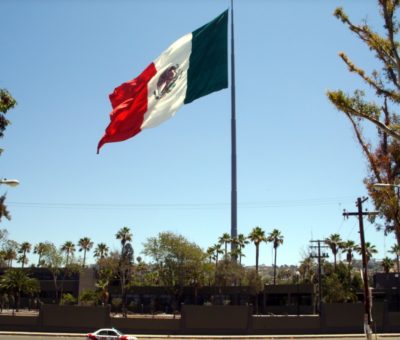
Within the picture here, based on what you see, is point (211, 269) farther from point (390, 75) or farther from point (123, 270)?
point (390, 75)

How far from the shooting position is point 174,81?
20172 millimetres

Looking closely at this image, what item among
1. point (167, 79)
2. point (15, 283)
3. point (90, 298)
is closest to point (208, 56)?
point (167, 79)

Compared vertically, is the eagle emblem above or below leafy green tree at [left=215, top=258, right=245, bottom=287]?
above

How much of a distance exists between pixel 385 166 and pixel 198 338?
27.3m

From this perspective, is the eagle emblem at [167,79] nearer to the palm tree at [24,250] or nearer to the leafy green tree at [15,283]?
the leafy green tree at [15,283]

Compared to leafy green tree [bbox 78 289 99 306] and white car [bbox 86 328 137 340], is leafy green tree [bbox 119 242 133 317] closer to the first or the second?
leafy green tree [bbox 78 289 99 306]

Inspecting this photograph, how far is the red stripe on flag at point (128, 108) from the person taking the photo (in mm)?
19053

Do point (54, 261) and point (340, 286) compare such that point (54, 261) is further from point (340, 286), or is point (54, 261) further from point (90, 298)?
point (340, 286)

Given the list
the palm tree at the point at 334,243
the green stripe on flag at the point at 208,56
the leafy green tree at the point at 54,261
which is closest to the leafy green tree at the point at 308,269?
the palm tree at the point at 334,243

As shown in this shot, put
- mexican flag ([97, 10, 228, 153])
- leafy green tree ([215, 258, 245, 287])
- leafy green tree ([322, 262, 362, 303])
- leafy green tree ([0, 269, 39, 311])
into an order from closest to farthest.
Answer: mexican flag ([97, 10, 228, 153]) → leafy green tree ([0, 269, 39, 311]) → leafy green tree ([322, 262, 362, 303]) → leafy green tree ([215, 258, 245, 287])

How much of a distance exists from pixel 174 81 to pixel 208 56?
5.66 ft

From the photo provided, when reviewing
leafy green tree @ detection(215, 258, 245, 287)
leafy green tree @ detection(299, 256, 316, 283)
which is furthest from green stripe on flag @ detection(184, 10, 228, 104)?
leafy green tree @ detection(299, 256, 316, 283)

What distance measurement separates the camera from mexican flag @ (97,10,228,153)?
19453 mm

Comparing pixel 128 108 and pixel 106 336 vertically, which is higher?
pixel 128 108
